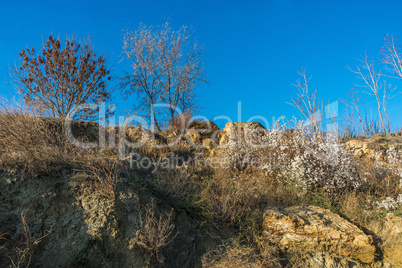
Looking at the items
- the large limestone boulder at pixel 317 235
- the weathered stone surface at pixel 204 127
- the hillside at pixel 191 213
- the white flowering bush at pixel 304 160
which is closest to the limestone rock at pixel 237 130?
the weathered stone surface at pixel 204 127

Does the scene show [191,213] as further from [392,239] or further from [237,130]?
[237,130]

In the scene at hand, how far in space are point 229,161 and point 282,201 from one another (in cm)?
266

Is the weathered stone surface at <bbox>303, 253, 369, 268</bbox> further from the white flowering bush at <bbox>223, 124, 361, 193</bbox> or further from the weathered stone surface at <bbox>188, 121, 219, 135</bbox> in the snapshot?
the weathered stone surface at <bbox>188, 121, 219, 135</bbox>

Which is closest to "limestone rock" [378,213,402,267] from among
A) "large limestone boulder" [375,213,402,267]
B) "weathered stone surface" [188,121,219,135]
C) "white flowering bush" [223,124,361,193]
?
"large limestone boulder" [375,213,402,267]

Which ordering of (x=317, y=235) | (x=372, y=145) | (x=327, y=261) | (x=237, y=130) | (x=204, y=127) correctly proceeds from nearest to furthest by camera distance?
(x=327, y=261) → (x=317, y=235) → (x=372, y=145) → (x=237, y=130) → (x=204, y=127)

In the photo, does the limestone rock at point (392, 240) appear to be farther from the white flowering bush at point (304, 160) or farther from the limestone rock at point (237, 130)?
the limestone rock at point (237, 130)

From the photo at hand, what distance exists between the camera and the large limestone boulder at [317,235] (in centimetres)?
510

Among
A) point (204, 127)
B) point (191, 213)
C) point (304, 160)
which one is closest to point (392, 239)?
point (304, 160)

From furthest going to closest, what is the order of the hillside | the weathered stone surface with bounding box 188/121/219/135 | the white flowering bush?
1. the weathered stone surface with bounding box 188/121/219/135
2. the white flowering bush
3. the hillside

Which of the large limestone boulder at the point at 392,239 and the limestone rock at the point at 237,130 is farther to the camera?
the limestone rock at the point at 237,130

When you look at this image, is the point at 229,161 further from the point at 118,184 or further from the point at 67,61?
the point at 67,61

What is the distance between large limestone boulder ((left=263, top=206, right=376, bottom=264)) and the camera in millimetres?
5098

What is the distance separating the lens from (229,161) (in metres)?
8.99

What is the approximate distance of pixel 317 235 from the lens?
521cm
